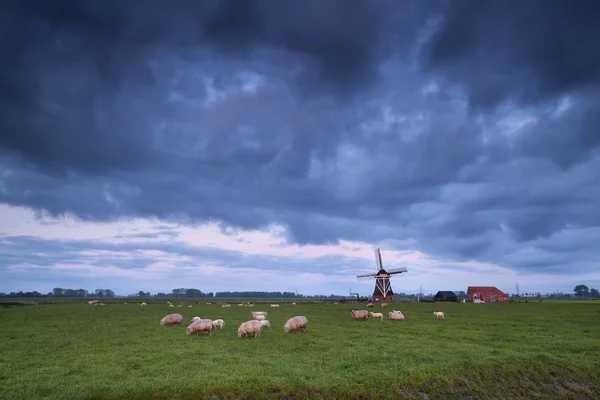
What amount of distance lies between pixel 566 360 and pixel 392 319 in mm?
21249

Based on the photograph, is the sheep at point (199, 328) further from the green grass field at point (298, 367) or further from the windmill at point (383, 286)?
the windmill at point (383, 286)

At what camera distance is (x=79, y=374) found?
1548 centimetres

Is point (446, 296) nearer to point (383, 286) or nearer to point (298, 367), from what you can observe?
point (383, 286)

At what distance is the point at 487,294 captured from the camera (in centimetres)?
12212

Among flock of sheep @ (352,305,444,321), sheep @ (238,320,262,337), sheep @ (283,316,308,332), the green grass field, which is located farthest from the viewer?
flock of sheep @ (352,305,444,321)

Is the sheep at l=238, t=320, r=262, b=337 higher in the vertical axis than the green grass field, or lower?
higher

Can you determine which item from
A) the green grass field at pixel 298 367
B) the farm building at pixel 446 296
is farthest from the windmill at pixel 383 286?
the green grass field at pixel 298 367

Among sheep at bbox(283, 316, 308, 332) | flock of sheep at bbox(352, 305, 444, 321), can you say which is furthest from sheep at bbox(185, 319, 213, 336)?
flock of sheep at bbox(352, 305, 444, 321)

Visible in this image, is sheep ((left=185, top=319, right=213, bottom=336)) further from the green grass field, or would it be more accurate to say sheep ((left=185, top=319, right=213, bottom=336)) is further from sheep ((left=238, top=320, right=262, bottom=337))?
sheep ((left=238, top=320, right=262, bottom=337))

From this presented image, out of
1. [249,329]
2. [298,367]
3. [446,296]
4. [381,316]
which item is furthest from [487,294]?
[298,367]

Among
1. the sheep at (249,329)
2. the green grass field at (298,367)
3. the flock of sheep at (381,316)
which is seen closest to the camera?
the green grass field at (298,367)

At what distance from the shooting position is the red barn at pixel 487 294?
121 m

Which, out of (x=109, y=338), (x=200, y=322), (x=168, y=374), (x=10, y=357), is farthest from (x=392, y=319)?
(x=10, y=357)

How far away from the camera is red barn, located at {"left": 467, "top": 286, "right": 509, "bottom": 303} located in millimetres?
120750
